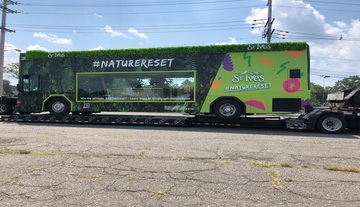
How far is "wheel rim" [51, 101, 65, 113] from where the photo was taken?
14.8 meters

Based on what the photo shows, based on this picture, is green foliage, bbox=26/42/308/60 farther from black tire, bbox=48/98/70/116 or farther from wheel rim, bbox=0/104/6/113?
wheel rim, bbox=0/104/6/113

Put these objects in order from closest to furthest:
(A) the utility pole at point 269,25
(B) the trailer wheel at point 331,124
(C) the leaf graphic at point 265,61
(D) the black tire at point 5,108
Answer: (B) the trailer wheel at point 331,124 < (C) the leaf graphic at point 265,61 < (D) the black tire at point 5,108 < (A) the utility pole at point 269,25

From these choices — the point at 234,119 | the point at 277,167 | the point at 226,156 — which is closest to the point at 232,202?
the point at 277,167

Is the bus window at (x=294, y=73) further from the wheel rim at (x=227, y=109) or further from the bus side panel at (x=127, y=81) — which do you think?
the bus side panel at (x=127, y=81)

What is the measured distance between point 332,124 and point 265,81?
120 inches

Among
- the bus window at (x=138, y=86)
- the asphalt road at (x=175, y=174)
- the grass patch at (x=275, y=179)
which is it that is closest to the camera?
the asphalt road at (x=175, y=174)

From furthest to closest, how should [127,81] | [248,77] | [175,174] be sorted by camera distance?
[127,81] → [248,77] → [175,174]

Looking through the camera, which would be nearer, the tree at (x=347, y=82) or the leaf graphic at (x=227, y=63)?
the leaf graphic at (x=227, y=63)

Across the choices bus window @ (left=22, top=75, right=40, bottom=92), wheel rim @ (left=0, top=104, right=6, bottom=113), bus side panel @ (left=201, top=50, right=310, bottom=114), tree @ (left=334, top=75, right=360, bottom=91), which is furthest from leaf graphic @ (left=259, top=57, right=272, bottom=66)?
tree @ (left=334, top=75, right=360, bottom=91)

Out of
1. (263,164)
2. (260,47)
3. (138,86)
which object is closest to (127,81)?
(138,86)

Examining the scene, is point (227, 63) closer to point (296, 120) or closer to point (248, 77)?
point (248, 77)

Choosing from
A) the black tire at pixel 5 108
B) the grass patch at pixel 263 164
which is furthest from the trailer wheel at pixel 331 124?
the black tire at pixel 5 108

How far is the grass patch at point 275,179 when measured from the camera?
4555 millimetres

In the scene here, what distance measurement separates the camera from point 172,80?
13.6 m
